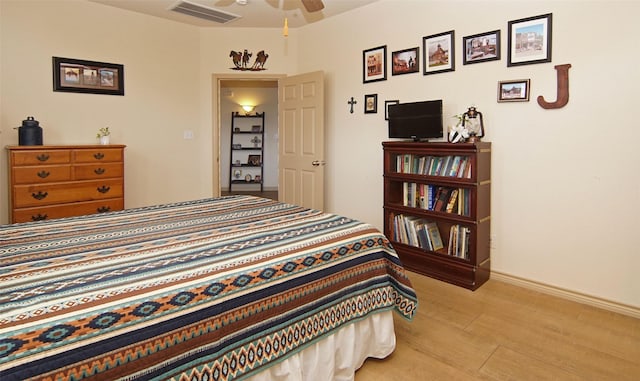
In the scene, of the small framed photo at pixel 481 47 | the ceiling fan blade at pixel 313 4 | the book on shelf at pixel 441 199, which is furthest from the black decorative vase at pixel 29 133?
the small framed photo at pixel 481 47

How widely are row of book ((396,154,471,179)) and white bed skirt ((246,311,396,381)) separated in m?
1.59

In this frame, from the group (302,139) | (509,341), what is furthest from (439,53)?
(509,341)

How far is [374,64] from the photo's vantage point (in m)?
4.19

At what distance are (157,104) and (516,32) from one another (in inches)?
155

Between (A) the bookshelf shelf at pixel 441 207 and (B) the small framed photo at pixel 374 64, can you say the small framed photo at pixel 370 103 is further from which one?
(A) the bookshelf shelf at pixel 441 207

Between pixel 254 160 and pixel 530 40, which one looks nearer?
pixel 530 40

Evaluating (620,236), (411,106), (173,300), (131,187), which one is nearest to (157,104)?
(131,187)

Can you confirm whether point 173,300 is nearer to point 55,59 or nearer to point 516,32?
point 516,32

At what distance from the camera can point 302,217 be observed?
90.6 inches

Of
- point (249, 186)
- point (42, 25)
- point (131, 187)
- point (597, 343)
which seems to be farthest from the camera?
point (249, 186)

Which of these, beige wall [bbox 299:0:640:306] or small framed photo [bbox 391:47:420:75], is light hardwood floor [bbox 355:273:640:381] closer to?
beige wall [bbox 299:0:640:306]

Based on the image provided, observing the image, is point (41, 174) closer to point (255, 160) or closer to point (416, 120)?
point (416, 120)

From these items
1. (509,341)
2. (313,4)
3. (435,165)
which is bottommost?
(509,341)

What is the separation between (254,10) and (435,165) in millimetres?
2718
